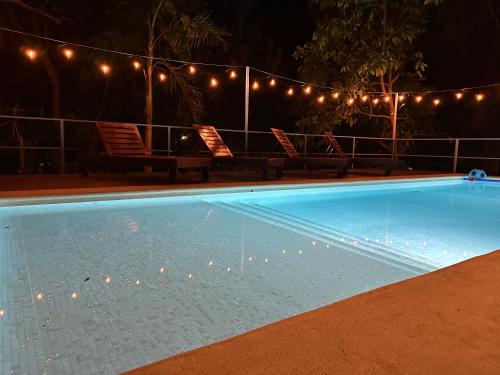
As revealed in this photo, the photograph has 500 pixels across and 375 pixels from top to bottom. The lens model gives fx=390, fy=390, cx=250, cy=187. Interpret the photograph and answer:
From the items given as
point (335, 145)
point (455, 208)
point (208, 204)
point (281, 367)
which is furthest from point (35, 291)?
point (335, 145)

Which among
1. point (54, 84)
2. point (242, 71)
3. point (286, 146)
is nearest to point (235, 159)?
point (286, 146)

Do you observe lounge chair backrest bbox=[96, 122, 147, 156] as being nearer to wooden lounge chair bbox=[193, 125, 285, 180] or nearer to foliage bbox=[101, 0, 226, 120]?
wooden lounge chair bbox=[193, 125, 285, 180]

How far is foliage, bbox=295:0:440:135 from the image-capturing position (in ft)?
29.9

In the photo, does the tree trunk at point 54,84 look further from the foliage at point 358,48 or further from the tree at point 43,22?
the foliage at point 358,48

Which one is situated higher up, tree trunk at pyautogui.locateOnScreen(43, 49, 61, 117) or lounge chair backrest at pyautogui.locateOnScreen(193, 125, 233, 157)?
tree trunk at pyautogui.locateOnScreen(43, 49, 61, 117)

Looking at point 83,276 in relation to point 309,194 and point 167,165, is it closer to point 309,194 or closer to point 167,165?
point 167,165

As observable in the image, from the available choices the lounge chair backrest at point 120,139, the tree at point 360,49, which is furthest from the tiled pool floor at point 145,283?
the tree at point 360,49

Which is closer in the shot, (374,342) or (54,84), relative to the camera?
(374,342)

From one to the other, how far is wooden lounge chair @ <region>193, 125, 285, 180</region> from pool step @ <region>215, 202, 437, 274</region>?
1282 millimetres

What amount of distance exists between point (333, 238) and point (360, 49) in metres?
7.82

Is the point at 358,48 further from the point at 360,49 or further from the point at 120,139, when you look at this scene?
the point at 120,139

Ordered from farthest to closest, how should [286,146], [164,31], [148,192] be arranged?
[164,31]
[286,146]
[148,192]

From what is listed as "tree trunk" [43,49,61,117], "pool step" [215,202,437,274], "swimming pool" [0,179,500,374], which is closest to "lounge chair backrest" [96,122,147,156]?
"swimming pool" [0,179,500,374]

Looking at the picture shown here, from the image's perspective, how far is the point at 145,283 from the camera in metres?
2.04
